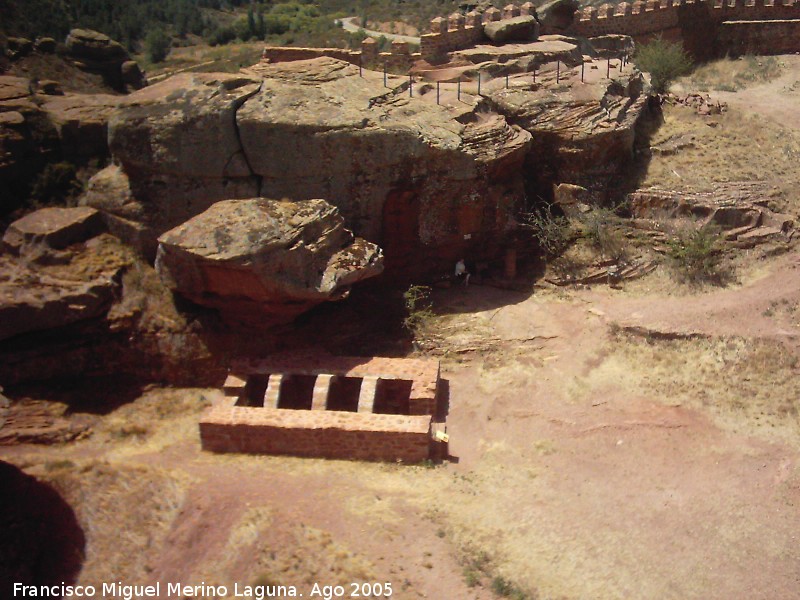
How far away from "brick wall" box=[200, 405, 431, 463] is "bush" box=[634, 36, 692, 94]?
13022 mm

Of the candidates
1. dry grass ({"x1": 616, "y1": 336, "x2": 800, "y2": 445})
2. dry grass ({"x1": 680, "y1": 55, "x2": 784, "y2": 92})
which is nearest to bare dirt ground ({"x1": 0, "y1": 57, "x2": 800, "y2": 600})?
dry grass ({"x1": 616, "y1": 336, "x2": 800, "y2": 445})

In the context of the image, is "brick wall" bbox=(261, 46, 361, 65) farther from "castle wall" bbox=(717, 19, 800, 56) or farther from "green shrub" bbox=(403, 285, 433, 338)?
"castle wall" bbox=(717, 19, 800, 56)

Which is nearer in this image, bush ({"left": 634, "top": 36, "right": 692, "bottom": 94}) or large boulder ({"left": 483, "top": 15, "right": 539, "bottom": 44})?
large boulder ({"left": 483, "top": 15, "right": 539, "bottom": 44})

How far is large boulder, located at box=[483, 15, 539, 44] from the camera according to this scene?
18.8 meters

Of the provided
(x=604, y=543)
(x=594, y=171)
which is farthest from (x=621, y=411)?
(x=594, y=171)

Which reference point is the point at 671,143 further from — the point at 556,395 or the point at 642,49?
the point at 556,395

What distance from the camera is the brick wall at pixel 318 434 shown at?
10500 millimetres

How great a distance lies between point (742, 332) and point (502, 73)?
7.93 meters

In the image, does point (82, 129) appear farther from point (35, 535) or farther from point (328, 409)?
point (35, 535)

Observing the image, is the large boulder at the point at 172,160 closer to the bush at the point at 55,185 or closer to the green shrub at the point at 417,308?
the bush at the point at 55,185

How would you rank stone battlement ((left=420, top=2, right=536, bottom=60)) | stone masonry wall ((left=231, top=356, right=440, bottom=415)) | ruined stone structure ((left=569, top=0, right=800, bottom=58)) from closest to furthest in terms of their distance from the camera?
stone masonry wall ((left=231, top=356, right=440, bottom=415))
stone battlement ((left=420, top=2, right=536, bottom=60))
ruined stone structure ((left=569, top=0, right=800, bottom=58))

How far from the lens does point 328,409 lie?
39.0 feet

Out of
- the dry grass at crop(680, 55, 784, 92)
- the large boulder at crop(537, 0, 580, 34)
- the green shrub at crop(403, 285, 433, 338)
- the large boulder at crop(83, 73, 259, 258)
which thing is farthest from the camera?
the dry grass at crop(680, 55, 784, 92)

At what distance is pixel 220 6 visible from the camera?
53.8m
